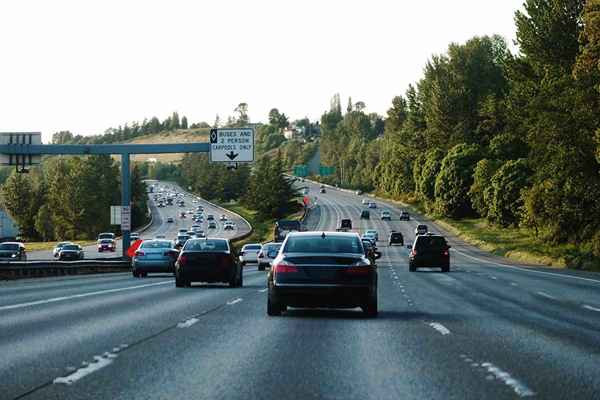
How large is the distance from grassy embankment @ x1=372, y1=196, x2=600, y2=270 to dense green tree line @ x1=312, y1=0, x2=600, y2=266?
3.77 ft

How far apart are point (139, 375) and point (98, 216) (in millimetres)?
171085

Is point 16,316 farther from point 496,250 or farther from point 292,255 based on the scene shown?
point 496,250

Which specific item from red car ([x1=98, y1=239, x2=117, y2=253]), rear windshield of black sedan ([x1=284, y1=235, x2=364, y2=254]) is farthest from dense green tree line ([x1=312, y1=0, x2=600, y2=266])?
rear windshield of black sedan ([x1=284, y1=235, x2=364, y2=254])

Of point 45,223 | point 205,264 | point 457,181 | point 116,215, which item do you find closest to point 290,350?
point 205,264

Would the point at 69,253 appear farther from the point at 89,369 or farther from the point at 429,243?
the point at 89,369

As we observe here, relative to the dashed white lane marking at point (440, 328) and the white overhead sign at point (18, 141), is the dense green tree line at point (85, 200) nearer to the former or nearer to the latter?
the white overhead sign at point (18, 141)

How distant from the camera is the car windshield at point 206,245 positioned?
3117 centimetres

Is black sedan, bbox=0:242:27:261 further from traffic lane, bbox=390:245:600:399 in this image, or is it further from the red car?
traffic lane, bbox=390:245:600:399

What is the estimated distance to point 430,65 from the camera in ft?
503

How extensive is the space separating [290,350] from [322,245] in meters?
6.17

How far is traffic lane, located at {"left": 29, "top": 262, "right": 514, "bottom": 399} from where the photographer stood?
9414mm

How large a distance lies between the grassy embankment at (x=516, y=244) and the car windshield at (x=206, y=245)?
1202 inches

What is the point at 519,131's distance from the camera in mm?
95438

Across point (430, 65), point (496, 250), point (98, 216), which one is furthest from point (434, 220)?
point (98, 216)
